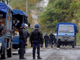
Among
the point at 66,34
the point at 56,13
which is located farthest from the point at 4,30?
the point at 56,13

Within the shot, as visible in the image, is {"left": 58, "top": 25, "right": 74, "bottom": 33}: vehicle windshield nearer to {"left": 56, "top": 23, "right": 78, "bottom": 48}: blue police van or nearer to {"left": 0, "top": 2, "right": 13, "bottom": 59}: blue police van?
{"left": 56, "top": 23, "right": 78, "bottom": 48}: blue police van

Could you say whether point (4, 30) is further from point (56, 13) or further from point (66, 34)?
point (56, 13)

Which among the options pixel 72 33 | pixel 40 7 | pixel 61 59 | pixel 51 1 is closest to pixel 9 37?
pixel 61 59

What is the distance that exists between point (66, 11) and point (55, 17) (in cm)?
297

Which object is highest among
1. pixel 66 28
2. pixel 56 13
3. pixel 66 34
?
pixel 56 13

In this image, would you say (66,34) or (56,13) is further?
(56,13)

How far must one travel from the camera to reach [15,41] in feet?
69.0

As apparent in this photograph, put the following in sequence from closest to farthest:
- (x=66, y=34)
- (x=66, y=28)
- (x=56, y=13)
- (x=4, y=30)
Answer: (x=4, y=30) < (x=66, y=34) < (x=66, y=28) < (x=56, y=13)

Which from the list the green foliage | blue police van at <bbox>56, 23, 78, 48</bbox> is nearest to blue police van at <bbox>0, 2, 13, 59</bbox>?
blue police van at <bbox>56, 23, 78, 48</bbox>

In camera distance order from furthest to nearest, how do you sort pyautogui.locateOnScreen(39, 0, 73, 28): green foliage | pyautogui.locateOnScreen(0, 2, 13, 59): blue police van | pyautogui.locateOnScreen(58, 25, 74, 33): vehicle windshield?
pyautogui.locateOnScreen(39, 0, 73, 28): green foliage, pyautogui.locateOnScreen(58, 25, 74, 33): vehicle windshield, pyautogui.locateOnScreen(0, 2, 13, 59): blue police van

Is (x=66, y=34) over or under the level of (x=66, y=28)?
under

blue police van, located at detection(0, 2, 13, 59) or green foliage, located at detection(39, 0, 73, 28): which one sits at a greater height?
green foliage, located at detection(39, 0, 73, 28)

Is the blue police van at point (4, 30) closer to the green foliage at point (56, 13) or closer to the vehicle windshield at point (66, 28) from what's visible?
the vehicle windshield at point (66, 28)

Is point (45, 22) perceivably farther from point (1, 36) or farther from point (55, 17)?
point (1, 36)
